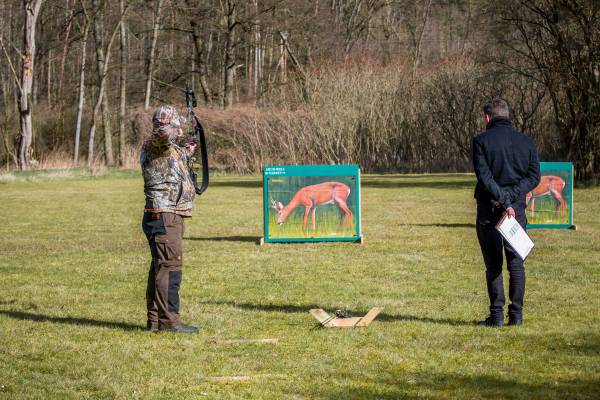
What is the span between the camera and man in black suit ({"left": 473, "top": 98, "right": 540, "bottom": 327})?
856cm

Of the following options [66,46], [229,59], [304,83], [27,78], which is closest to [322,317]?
[27,78]

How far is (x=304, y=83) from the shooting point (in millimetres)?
45375

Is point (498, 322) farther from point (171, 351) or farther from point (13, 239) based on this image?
point (13, 239)

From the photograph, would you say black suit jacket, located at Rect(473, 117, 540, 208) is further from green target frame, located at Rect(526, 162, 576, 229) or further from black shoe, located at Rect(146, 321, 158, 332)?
green target frame, located at Rect(526, 162, 576, 229)

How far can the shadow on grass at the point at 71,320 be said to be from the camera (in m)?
9.01

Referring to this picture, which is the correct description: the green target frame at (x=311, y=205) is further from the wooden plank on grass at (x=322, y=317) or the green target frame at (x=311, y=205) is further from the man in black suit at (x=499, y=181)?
the man in black suit at (x=499, y=181)

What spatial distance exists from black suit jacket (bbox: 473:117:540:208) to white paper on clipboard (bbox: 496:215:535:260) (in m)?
0.17

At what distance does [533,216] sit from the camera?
1764 cm

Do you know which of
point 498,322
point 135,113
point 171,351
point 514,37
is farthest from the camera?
point 135,113

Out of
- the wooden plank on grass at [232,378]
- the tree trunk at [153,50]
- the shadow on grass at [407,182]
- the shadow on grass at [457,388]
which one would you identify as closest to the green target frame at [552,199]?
the shadow on grass at [457,388]

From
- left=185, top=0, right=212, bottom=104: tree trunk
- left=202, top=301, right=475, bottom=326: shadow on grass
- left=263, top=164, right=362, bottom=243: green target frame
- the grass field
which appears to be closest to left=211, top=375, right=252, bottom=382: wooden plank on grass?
the grass field

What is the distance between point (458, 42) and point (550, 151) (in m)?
28.4

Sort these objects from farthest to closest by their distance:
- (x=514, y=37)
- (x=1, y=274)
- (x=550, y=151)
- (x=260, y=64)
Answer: (x=260, y=64)
(x=550, y=151)
(x=514, y=37)
(x=1, y=274)

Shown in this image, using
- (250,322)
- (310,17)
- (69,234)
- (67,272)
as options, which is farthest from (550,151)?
(250,322)
